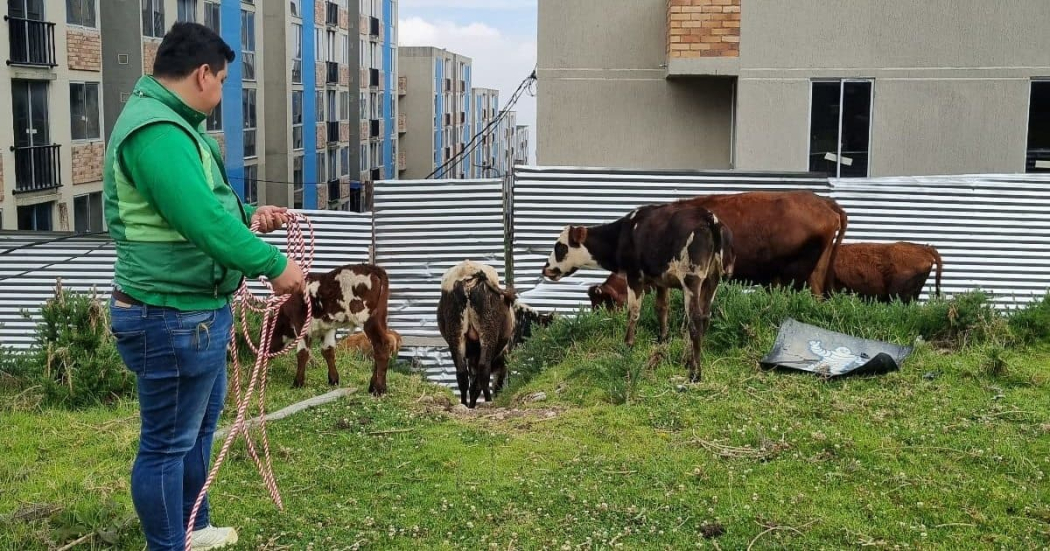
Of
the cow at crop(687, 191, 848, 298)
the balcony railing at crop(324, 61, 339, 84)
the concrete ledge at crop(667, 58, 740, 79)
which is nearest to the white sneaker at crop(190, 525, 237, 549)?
the cow at crop(687, 191, 848, 298)

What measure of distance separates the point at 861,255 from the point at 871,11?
252 inches

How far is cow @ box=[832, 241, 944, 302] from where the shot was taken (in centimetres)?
1040

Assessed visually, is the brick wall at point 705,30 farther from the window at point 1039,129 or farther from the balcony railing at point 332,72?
the balcony railing at point 332,72

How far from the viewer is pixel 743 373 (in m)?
7.84

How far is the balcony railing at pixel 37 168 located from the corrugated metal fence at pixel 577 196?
49.7 feet

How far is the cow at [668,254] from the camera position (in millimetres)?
7926

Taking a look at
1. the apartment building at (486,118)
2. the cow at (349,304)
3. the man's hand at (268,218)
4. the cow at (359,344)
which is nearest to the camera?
the man's hand at (268,218)

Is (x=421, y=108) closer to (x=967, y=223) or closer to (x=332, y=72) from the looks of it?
(x=332, y=72)

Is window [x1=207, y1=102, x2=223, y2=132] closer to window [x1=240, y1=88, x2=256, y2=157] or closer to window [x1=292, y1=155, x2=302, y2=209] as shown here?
window [x1=240, y1=88, x2=256, y2=157]

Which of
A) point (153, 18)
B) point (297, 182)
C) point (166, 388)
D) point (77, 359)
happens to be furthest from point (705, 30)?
point (297, 182)

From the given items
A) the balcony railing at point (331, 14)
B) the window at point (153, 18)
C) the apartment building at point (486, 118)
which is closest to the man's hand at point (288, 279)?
the window at point (153, 18)

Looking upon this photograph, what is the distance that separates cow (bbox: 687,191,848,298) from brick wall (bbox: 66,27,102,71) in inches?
821

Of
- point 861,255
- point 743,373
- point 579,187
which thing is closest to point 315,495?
point 743,373

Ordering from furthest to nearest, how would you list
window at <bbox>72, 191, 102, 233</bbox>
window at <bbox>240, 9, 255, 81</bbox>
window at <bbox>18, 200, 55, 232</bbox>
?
window at <bbox>240, 9, 255, 81</bbox>, window at <bbox>72, 191, 102, 233</bbox>, window at <bbox>18, 200, 55, 232</bbox>
